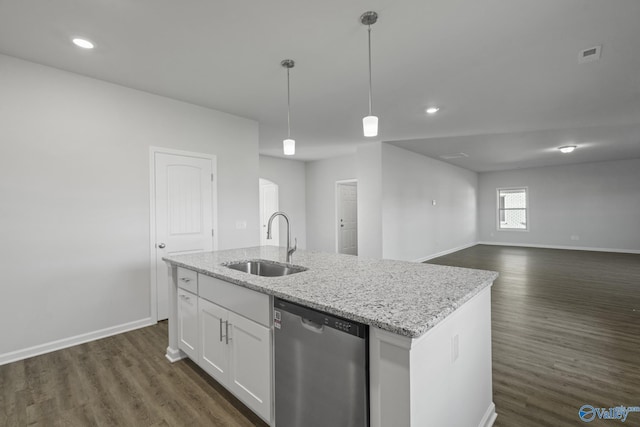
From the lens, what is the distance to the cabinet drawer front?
161 cm

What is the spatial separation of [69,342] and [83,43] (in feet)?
8.91

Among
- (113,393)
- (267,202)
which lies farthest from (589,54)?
(267,202)

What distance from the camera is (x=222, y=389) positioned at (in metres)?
2.08

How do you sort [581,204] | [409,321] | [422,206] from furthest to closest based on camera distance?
[581,204] → [422,206] → [409,321]

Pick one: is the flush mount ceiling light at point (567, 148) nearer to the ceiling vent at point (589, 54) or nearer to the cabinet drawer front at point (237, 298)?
the ceiling vent at point (589, 54)

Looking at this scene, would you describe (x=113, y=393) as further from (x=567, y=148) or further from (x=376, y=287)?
(x=567, y=148)

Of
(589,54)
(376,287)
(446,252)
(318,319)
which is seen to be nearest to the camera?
(318,319)

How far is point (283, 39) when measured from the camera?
2361 millimetres

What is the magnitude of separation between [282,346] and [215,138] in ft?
10.6

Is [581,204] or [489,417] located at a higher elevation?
[581,204]

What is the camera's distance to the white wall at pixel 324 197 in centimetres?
725

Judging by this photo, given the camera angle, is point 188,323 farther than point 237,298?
Yes

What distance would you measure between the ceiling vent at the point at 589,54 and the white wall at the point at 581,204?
798cm

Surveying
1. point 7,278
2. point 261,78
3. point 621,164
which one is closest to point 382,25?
point 261,78
